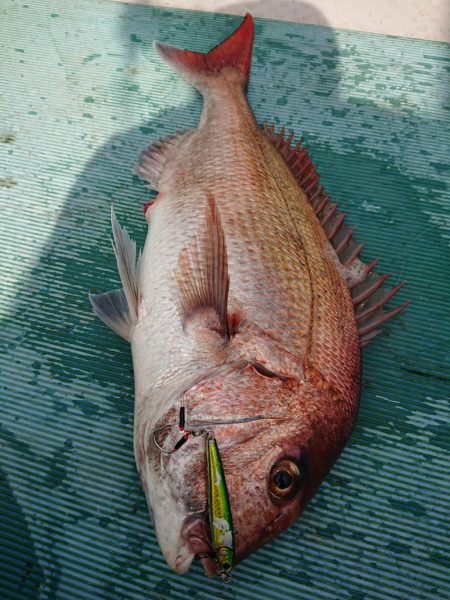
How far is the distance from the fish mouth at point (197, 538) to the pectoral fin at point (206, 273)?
20.5 inches

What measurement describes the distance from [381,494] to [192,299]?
2.97ft

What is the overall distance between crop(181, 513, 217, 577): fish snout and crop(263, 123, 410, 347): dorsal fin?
0.79 metres

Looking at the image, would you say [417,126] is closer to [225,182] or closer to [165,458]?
[225,182]

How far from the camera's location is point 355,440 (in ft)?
5.96

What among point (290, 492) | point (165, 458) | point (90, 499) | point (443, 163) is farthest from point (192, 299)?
point (443, 163)

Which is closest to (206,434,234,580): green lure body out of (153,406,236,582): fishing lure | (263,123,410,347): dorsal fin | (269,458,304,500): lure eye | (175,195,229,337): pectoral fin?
(153,406,236,582): fishing lure

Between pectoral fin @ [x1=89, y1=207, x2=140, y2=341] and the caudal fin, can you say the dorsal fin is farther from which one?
pectoral fin @ [x1=89, y1=207, x2=140, y2=341]

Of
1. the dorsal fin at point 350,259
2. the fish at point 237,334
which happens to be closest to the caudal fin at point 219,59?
the fish at point 237,334

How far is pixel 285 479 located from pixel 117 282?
1.16 m

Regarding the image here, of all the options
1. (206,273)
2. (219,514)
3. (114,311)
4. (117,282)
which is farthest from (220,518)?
(117,282)

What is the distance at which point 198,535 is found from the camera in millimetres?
1233

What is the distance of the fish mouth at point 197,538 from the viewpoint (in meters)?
1.23

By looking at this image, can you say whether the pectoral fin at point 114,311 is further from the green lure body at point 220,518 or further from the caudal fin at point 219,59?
the caudal fin at point 219,59

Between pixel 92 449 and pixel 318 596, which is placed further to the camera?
pixel 92 449
